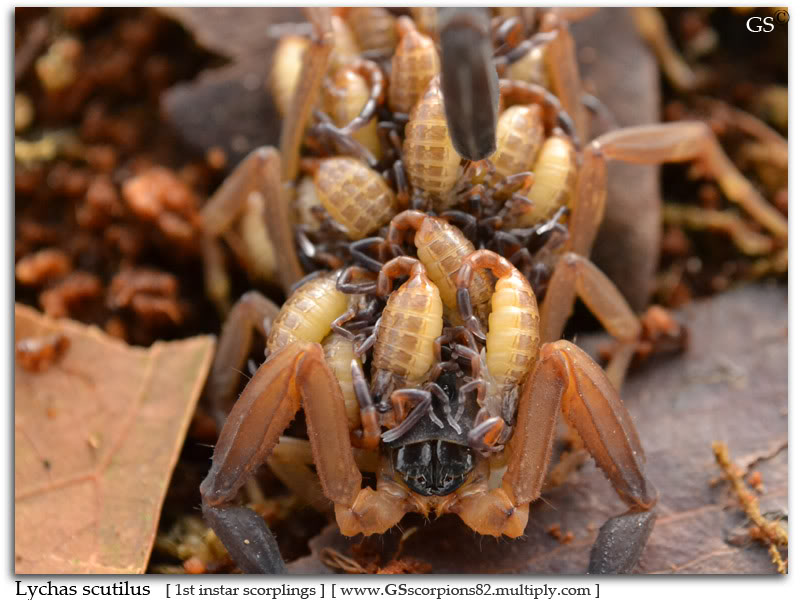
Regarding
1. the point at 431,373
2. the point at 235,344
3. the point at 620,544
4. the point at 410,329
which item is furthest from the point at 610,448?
the point at 235,344

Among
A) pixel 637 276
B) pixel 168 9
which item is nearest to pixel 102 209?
pixel 168 9

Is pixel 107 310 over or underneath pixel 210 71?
underneath

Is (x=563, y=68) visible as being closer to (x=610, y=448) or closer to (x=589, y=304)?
(x=589, y=304)

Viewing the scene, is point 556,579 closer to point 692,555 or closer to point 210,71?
point 692,555

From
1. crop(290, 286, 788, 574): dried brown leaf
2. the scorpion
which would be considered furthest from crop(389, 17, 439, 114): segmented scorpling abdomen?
crop(290, 286, 788, 574): dried brown leaf

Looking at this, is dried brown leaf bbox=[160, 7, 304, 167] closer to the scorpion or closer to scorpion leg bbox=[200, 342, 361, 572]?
the scorpion

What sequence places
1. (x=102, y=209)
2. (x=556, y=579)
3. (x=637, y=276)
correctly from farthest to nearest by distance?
(x=102, y=209) < (x=637, y=276) < (x=556, y=579)

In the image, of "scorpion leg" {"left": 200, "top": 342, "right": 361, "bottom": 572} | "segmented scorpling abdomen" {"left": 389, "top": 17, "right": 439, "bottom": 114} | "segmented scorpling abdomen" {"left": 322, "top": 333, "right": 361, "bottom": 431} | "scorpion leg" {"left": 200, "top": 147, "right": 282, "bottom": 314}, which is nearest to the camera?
"scorpion leg" {"left": 200, "top": 342, "right": 361, "bottom": 572}
